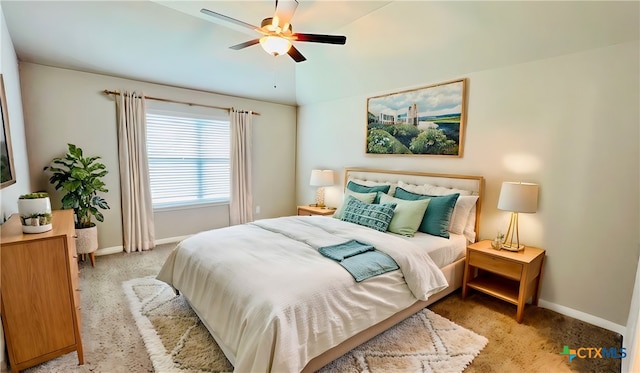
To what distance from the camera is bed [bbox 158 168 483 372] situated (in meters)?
1.58

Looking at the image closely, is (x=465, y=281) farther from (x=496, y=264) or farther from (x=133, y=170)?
(x=133, y=170)

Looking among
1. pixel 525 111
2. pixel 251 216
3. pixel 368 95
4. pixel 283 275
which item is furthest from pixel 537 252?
pixel 251 216

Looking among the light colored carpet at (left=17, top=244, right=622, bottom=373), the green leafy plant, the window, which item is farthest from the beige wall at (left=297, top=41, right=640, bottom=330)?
the green leafy plant

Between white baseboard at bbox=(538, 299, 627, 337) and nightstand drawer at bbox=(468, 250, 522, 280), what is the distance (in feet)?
2.12

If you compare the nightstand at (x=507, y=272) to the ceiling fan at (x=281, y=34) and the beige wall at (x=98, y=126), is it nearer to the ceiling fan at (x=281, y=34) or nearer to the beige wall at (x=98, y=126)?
the ceiling fan at (x=281, y=34)

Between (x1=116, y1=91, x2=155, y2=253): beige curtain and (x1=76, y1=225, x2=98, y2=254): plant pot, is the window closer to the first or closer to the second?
(x1=116, y1=91, x2=155, y2=253): beige curtain

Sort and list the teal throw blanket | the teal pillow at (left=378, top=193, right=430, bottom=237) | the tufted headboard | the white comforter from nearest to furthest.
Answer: the white comforter, the teal throw blanket, the teal pillow at (left=378, top=193, right=430, bottom=237), the tufted headboard

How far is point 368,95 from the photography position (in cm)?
419

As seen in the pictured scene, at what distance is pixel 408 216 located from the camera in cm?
295

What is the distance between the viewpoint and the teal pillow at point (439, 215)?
2918 mm

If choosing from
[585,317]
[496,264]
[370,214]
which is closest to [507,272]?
[496,264]

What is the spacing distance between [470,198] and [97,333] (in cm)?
360

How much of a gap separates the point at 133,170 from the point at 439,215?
400 centimetres

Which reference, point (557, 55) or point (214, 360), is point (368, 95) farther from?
point (214, 360)
